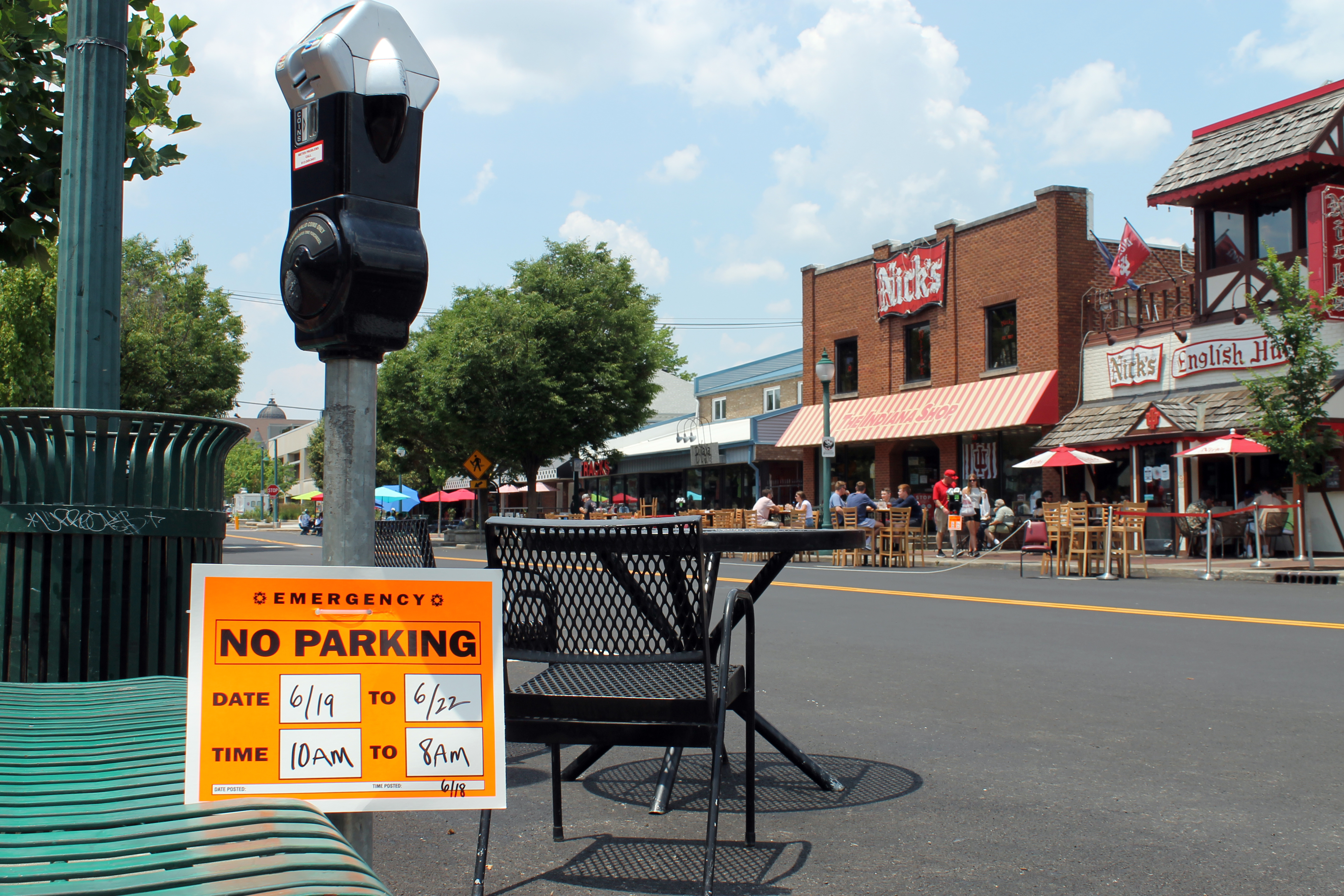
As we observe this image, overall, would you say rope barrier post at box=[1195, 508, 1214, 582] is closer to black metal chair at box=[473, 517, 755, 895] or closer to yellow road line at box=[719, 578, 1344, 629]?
yellow road line at box=[719, 578, 1344, 629]

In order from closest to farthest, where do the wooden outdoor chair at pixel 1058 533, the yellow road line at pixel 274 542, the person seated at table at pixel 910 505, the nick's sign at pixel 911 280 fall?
the wooden outdoor chair at pixel 1058 533 < the person seated at table at pixel 910 505 < the nick's sign at pixel 911 280 < the yellow road line at pixel 274 542

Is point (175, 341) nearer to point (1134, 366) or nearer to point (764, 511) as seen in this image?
point (764, 511)

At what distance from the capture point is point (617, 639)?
376cm

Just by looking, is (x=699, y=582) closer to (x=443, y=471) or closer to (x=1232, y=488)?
(x=1232, y=488)

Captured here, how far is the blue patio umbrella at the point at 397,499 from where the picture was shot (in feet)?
161

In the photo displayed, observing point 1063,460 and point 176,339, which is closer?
point 1063,460

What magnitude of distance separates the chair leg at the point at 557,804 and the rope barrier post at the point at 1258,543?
16101 mm

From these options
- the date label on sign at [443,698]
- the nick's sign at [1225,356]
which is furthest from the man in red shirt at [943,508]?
the date label on sign at [443,698]

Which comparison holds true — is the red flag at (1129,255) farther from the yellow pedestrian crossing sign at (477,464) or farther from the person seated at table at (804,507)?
the yellow pedestrian crossing sign at (477,464)

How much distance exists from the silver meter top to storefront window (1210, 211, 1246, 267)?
22416 mm

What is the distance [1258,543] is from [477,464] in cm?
2242

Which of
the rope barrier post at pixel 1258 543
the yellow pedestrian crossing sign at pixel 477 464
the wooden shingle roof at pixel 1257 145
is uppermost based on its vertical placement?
the wooden shingle roof at pixel 1257 145

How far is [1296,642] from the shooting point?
29.2 ft

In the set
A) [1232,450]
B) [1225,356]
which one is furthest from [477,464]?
[1232,450]
